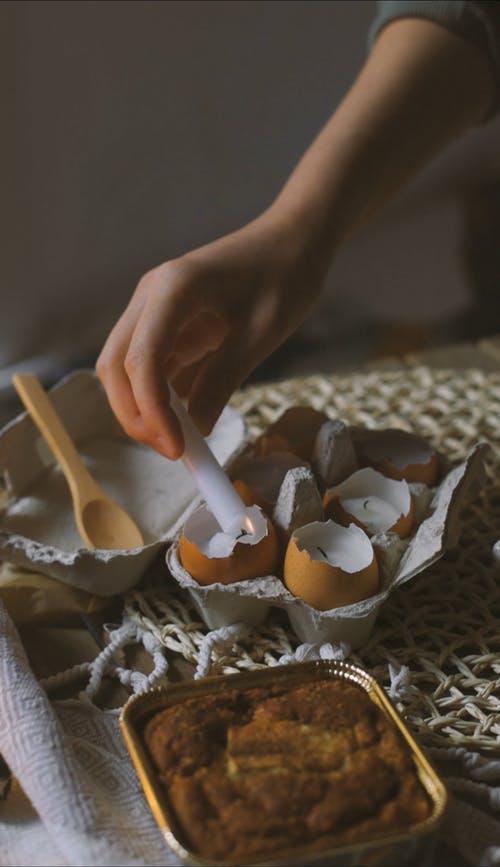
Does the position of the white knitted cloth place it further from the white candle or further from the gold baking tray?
the white candle

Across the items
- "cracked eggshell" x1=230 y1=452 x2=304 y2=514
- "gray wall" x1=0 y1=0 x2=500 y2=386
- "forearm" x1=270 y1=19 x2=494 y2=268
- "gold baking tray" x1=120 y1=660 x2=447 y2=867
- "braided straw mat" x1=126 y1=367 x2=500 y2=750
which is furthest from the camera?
"gray wall" x1=0 y1=0 x2=500 y2=386

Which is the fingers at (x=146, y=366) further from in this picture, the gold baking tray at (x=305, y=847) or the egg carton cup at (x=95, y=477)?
the gold baking tray at (x=305, y=847)

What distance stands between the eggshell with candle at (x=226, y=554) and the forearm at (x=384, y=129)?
0.26 metres

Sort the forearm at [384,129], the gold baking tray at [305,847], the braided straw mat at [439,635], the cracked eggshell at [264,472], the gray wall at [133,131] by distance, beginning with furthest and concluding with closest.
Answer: the gray wall at [133,131]
the forearm at [384,129]
the cracked eggshell at [264,472]
the braided straw mat at [439,635]
the gold baking tray at [305,847]

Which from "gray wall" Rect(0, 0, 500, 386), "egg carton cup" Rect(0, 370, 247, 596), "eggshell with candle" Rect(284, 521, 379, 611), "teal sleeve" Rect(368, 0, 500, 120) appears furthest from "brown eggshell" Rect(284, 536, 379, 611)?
"gray wall" Rect(0, 0, 500, 386)

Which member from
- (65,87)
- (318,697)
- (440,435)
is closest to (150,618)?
(318,697)

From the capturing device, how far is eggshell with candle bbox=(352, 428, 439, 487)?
2.24ft

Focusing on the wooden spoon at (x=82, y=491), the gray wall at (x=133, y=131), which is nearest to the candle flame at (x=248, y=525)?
the wooden spoon at (x=82, y=491)

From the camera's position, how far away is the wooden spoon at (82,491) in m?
0.70

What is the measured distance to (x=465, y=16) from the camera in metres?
0.85

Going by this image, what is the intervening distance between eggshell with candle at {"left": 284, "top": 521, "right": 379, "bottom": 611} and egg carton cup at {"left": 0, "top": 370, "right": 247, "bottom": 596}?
99mm

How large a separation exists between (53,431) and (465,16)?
50 centimetres

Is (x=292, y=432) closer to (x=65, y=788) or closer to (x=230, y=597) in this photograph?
(x=230, y=597)

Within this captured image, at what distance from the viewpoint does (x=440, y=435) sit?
0.84m
